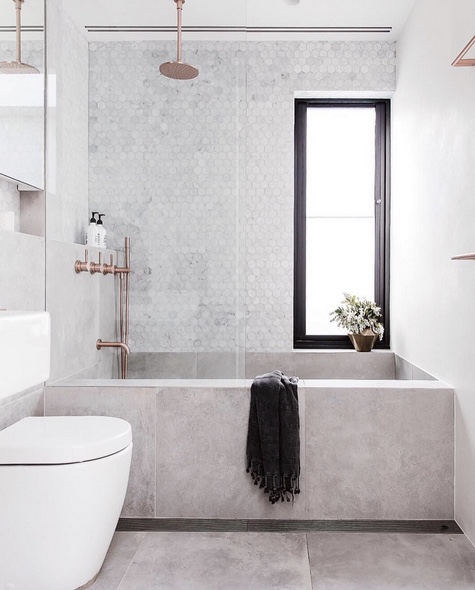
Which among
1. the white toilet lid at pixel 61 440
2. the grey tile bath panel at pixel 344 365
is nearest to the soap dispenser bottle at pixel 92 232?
the white toilet lid at pixel 61 440

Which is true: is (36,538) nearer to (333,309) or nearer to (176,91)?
(176,91)

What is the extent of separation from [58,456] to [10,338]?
0.38m

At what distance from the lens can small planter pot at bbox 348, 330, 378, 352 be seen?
347 centimetres

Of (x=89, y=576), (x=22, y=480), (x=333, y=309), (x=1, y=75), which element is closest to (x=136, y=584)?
(x=89, y=576)

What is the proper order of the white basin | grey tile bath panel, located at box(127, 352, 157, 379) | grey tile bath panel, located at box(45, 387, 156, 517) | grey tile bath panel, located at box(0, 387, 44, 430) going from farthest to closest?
1. grey tile bath panel, located at box(127, 352, 157, 379)
2. grey tile bath panel, located at box(45, 387, 156, 517)
3. grey tile bath panel, located at box(0, 387, 44, 430)
4. the white basin

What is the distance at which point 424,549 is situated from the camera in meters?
2.12

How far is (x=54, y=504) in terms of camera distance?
1697 millimetres

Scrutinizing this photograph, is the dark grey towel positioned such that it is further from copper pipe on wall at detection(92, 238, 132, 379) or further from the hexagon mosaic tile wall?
copper pipe on wall at detection(92, 238, 132, 379)

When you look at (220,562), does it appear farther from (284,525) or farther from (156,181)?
(156,181)

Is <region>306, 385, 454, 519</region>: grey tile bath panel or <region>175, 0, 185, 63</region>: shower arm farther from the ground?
<region>175, 0, 185, 63</region>: shower arm

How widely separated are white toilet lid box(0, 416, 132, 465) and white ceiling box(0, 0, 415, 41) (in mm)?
1545

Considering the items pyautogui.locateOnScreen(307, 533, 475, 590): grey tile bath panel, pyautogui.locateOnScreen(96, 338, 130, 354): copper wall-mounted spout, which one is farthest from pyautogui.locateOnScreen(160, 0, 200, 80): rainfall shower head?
pyautogui.locateOnScreen(307, 533, 475, 590): grey tile bath panel

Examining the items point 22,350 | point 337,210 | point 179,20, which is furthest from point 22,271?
point 337,210

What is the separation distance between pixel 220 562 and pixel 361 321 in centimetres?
182
